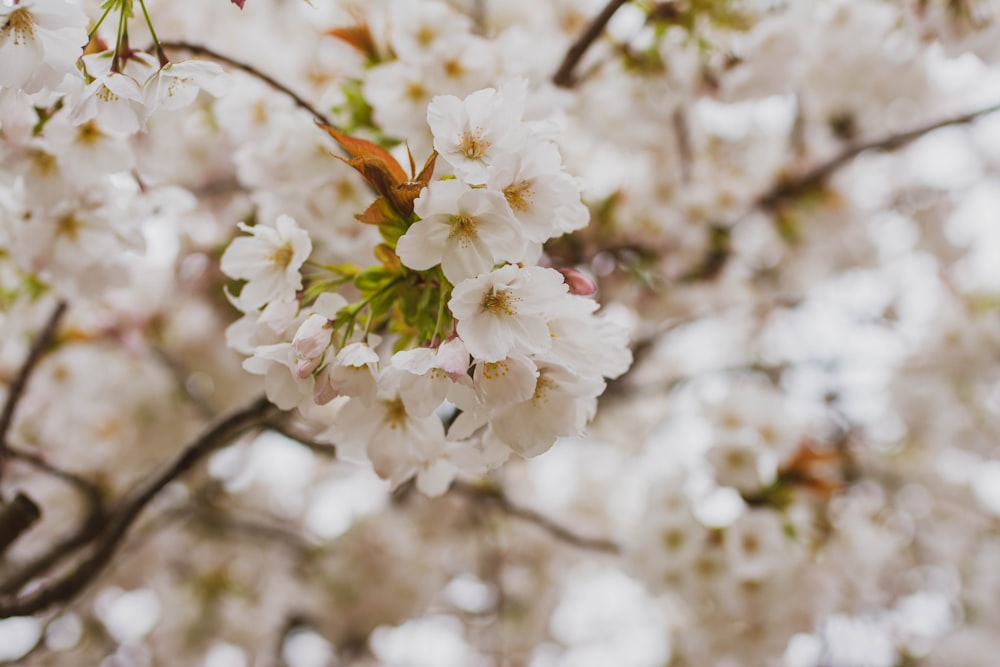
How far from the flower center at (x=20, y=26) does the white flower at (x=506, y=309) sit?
19.8 inches

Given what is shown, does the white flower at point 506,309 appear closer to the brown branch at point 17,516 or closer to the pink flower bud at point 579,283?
the pink flower bud at point 579,283

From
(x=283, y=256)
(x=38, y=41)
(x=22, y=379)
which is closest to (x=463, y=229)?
(x=283, y=256)

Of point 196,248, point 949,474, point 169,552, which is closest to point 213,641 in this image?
point 169,552

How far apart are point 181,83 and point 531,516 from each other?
5.85 ft

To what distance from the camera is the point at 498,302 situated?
30.6 inches

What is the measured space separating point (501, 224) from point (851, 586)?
5.80ft

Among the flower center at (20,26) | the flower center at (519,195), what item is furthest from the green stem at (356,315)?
the flower center at (20,26)

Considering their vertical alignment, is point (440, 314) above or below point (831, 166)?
above

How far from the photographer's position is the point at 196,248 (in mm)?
2537

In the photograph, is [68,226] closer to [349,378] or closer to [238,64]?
[238,64]

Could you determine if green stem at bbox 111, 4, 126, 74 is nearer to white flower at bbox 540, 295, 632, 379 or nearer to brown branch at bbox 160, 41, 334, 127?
brown branch at bbox 160, 41, 334, 127

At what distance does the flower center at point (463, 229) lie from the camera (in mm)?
768

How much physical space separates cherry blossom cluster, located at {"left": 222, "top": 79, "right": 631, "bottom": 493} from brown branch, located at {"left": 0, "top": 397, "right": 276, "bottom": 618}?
10.5 inches

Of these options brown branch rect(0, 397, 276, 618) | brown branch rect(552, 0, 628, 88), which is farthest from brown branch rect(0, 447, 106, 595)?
brown branch rect(552, 0, 628, 88)
